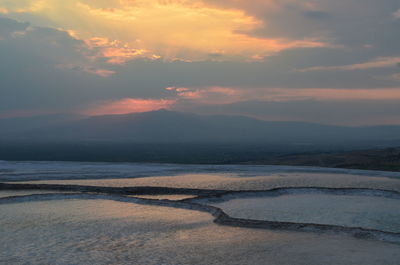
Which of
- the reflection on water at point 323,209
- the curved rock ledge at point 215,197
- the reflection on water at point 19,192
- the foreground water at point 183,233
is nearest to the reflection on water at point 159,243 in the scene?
the foreground water at point 183,233

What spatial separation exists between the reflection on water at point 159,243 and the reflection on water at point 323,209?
6.82 feet

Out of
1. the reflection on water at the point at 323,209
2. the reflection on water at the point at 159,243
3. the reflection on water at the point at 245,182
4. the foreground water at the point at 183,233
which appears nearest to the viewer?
the reflection on water at the point at 159,243

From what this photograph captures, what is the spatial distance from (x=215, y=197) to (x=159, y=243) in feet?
23.7

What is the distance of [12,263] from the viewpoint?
8891 mm

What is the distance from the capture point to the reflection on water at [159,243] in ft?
30.3

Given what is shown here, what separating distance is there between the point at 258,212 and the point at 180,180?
1100cm

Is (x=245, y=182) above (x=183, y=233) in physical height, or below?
above

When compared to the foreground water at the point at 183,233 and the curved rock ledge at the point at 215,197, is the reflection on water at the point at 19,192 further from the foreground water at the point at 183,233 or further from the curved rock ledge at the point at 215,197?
the curved rock ledge at the point at 215,197

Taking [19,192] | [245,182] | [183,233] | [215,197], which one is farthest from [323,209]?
[19,192]

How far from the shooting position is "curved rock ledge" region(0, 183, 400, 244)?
37.8 ft

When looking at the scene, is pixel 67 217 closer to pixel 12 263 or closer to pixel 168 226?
pixel 168 226

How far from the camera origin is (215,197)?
17594mm

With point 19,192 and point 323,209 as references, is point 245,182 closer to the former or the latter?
point 323,209

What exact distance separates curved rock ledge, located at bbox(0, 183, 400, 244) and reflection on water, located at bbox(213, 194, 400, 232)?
786 millimetres
